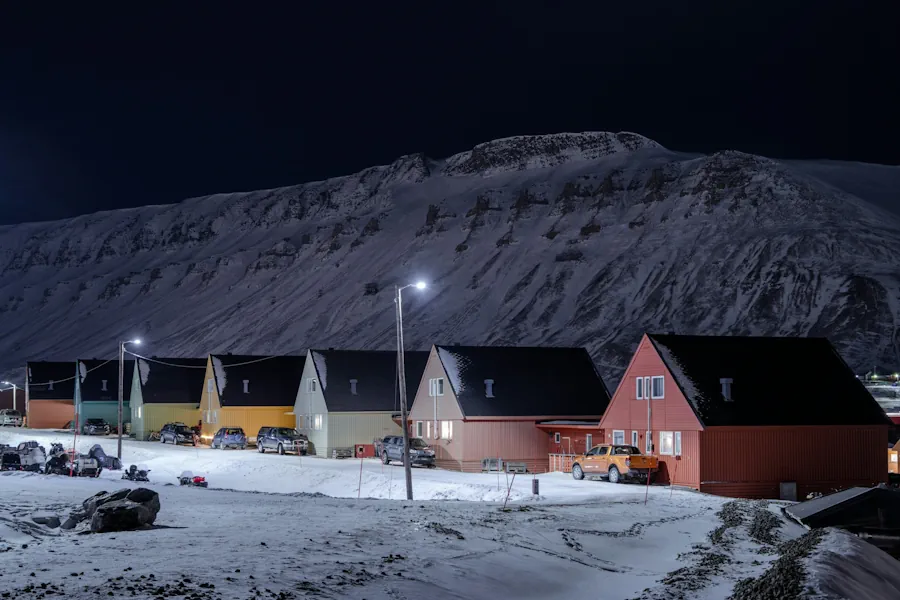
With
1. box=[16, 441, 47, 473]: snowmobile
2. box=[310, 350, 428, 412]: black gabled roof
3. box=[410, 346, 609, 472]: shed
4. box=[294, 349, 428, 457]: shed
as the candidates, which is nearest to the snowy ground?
box=[16, 441, 47, 473]: snowmobile

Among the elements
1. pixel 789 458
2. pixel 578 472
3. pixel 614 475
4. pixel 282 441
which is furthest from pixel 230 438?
pixel 789 458

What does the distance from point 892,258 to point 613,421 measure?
9993cm

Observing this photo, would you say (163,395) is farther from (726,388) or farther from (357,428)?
(726,388)

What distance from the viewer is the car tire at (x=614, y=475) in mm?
42897

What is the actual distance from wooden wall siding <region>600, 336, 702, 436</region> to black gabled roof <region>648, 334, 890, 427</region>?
43 cm

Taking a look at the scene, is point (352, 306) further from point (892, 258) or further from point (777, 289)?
point (892, 258)

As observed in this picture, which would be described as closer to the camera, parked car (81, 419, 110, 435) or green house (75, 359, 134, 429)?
parked car (81, 419, 110, 435)

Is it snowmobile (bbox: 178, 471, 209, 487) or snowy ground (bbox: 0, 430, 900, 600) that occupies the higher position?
snowy ground (bbox: 0, 430, 900, 600)

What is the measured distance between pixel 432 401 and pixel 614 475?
17.1 m

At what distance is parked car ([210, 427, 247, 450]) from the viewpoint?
68.2 metres

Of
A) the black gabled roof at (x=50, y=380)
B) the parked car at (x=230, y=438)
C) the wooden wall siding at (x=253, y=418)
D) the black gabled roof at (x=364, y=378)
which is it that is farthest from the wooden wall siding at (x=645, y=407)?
the black gabled roof at (x=50, y=380)

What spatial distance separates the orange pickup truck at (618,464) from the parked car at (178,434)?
1506 inches

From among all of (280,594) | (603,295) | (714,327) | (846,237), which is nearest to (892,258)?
(846,237)

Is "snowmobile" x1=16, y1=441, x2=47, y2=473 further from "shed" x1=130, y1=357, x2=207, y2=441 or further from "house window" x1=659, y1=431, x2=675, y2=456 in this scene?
"house window" x1=659, y1=431, x2=675, y2=456
